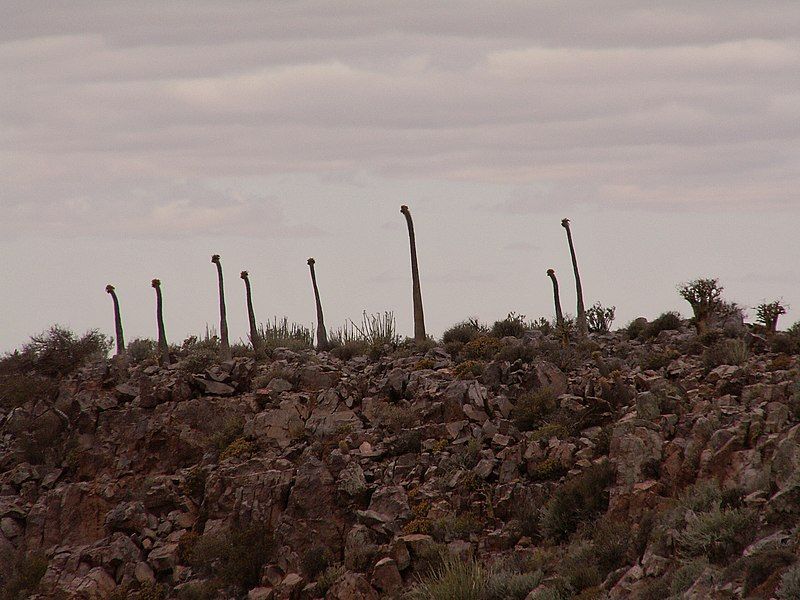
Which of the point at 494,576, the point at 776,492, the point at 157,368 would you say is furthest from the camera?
the point at 157,368

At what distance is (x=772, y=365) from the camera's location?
28188mm

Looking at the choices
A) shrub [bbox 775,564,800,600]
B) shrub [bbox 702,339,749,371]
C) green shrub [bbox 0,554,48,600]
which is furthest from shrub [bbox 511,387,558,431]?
green shrub [bbox 0,554,48,600]

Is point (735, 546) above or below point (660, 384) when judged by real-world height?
below

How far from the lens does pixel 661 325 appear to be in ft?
119

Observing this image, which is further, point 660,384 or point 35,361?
point 35,361

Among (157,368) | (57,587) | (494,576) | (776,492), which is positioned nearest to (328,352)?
(157,368)

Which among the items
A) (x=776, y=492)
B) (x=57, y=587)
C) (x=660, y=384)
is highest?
(x=660, y=384)

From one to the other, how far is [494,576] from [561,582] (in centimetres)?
190

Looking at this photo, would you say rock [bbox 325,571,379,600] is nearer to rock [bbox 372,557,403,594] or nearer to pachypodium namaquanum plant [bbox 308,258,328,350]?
rock [bbox 372,557,403,594]

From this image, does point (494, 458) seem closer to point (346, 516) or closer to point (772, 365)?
point (346, 516)

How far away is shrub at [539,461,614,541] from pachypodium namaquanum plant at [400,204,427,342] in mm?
14882

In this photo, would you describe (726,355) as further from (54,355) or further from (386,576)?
(54,355)

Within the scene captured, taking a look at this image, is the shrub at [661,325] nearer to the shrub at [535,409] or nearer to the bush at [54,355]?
the shrub at [535,409]

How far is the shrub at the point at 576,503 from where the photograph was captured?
2478 centimetres
